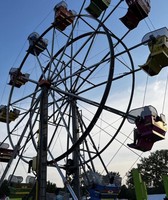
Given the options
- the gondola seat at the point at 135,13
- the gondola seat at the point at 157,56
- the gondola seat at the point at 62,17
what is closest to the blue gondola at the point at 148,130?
the gondola seat at the point at 157,56

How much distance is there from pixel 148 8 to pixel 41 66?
5.86 metres

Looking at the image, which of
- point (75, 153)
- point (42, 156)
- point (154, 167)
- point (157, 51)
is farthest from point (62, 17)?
point (154, 167)

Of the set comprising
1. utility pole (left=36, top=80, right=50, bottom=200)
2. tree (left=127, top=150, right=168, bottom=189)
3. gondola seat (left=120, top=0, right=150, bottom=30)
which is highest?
tree (left=127, top=150, right=168, bottom=189)

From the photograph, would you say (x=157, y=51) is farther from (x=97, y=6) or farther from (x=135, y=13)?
(x=97, y=6)

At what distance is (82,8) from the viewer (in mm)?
14609

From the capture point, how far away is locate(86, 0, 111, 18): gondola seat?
13.9m

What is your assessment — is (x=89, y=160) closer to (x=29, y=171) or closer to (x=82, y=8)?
(x=29, y=171)

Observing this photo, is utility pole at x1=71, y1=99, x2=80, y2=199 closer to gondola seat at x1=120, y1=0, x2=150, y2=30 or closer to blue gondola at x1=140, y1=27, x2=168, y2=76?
blue gondola at x1=140, y1=27, x2=168, y2=76

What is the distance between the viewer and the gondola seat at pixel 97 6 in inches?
545

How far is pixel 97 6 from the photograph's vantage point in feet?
45.5

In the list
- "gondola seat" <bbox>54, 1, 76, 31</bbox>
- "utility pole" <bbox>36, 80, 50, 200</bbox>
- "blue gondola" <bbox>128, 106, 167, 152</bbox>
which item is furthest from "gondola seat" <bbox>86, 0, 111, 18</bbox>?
"blue gondola" <bbox>128, 106, 167, 152</bbox>

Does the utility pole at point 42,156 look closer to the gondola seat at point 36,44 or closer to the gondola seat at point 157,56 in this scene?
the gondola seat at point 157,56

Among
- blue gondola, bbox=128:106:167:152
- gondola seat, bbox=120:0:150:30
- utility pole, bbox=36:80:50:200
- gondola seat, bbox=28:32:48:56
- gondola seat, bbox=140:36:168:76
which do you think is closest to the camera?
utility pole, bbox=36:80:50:200

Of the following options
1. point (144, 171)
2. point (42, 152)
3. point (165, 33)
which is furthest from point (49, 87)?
point (144, 171)
